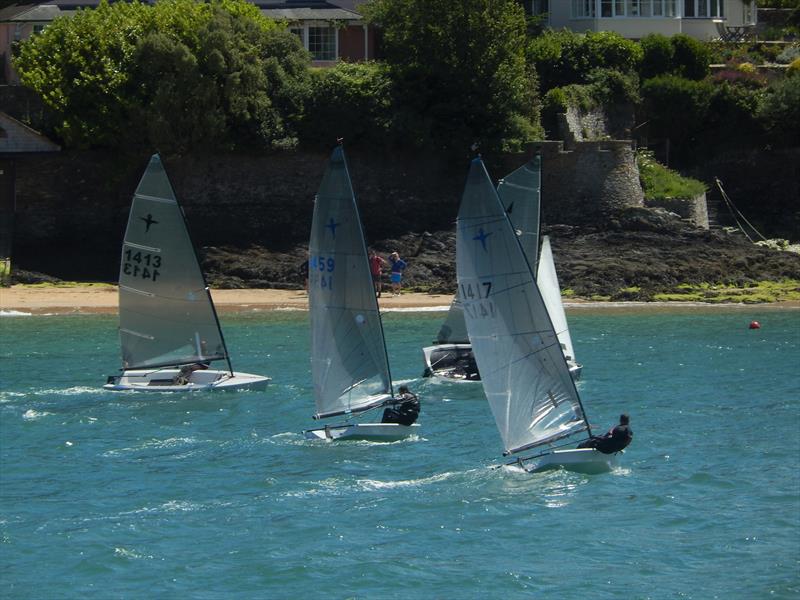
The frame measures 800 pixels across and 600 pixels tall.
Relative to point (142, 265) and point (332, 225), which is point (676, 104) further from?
point (332, 225)

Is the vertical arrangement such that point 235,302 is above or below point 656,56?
below

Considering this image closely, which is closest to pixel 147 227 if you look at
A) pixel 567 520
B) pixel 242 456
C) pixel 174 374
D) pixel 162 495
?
pixel 174 374

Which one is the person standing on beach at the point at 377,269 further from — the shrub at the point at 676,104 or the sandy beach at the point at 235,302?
the shrub at the point at 676,104

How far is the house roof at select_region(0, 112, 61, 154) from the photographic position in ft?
171

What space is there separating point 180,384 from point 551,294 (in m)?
9.20

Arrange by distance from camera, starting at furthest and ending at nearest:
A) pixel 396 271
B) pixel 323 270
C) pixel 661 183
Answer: pixel 661 183, pixel 396 271, pixel 323 270

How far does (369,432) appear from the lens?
95.5 feet

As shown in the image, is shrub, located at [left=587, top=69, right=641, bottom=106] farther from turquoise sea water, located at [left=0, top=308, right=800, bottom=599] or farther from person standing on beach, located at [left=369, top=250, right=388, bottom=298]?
turquoise sea water, located at [left=0, top=308, right=800, bottom=599]

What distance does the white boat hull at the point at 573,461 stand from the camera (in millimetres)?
26125

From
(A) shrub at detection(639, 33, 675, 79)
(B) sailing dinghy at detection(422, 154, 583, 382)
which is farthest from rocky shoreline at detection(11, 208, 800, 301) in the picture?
(B) sailing dinghy at detection(422, 154, 583, 382)

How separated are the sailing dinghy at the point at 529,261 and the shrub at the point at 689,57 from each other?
2600 centimetres

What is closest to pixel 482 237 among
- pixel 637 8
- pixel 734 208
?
pixel 734 208

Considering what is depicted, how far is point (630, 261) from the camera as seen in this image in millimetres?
50906

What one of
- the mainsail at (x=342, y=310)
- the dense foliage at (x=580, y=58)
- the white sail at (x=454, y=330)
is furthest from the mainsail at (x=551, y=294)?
the dense foliage at (x=580, y=58)
